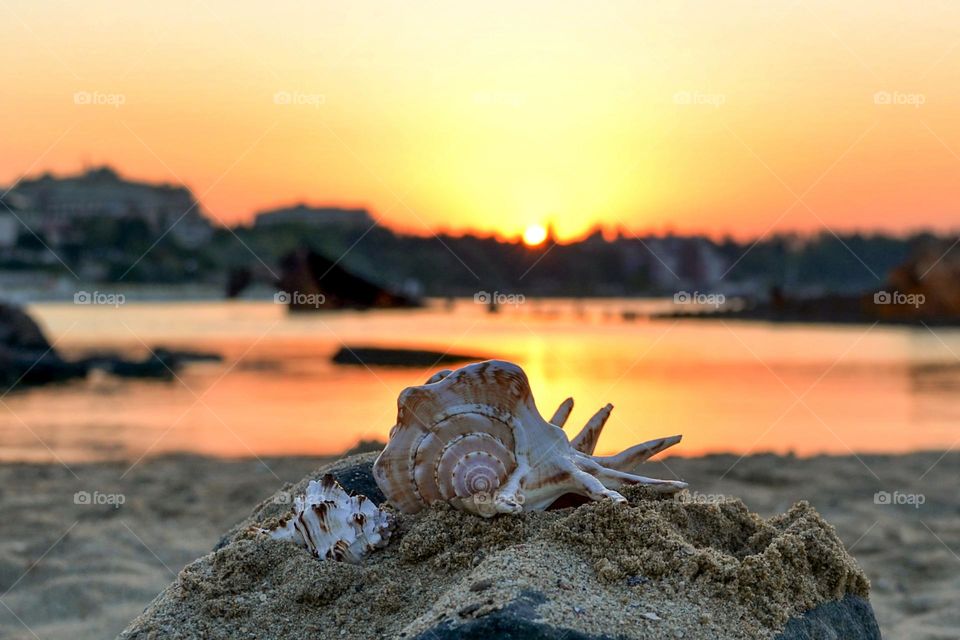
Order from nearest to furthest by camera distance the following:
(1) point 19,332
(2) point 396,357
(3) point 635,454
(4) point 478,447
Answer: (4) point 478,447, (3) point 635,454, (2) point 396,357, (1) point 19,332

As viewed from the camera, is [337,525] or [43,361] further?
[43,361]

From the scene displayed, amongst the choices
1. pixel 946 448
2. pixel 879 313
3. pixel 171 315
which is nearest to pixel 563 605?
pixel 946 448

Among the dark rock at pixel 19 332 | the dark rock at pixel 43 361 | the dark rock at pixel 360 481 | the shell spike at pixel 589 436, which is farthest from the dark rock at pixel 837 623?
the dark rock at pixel 19 332

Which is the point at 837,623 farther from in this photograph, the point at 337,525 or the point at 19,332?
the point at 19,332

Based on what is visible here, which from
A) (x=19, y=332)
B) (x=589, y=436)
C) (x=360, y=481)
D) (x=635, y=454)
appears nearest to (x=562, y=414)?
(x=589, y=436)

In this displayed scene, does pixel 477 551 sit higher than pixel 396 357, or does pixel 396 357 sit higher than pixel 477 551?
pixel 396 357

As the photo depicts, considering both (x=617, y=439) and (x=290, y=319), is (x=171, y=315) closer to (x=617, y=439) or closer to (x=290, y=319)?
(x=290, y=319)

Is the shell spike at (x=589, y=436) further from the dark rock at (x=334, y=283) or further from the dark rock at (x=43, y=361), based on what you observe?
the dark rock at (x=334, y=283)
